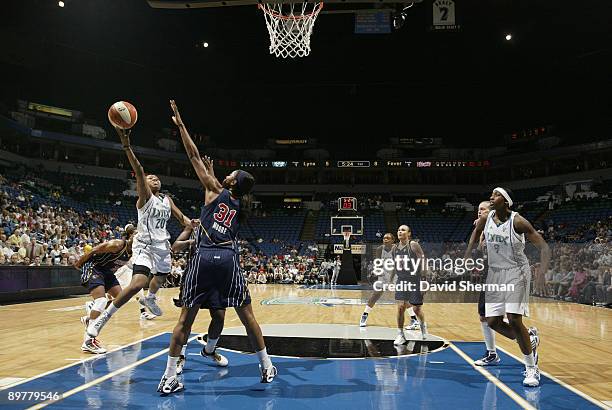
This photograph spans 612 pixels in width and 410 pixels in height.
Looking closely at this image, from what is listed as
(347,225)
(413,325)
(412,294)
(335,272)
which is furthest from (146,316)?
(335,272)

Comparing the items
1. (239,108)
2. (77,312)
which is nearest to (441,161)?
(239,108)

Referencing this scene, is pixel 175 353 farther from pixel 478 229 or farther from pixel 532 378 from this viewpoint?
pixel 478 229

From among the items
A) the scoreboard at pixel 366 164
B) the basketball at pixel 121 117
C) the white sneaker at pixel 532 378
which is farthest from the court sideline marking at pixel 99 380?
the scoreboard at pixel 366 164

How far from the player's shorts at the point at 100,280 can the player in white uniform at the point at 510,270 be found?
5.57m

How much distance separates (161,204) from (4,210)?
1373 cm

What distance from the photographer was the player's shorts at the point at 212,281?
4312 millimetres

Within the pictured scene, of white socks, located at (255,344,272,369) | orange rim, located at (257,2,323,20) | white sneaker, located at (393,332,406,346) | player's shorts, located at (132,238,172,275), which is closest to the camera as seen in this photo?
white socks, located at (255,344,272,369)

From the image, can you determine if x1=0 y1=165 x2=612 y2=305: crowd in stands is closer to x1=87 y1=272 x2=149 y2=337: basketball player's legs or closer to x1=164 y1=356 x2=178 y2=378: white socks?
x1=164 y1=356 x2=178 y2=378: white socks

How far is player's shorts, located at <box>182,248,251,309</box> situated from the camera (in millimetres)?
4312

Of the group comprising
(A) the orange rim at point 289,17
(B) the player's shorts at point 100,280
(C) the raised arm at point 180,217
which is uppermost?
(A) the orange rim at point 289,17

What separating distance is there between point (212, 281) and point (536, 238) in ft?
10.7

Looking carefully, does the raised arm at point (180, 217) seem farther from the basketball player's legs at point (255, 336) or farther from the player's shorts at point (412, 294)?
the player's shorts at point (412, 294)

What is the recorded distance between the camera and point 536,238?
4.75 meters

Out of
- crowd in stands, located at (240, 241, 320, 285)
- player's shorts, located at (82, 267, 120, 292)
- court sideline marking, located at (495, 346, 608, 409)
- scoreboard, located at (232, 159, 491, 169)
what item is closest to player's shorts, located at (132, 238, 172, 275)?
player's shorts, located at (82, 267, 120, 292)
